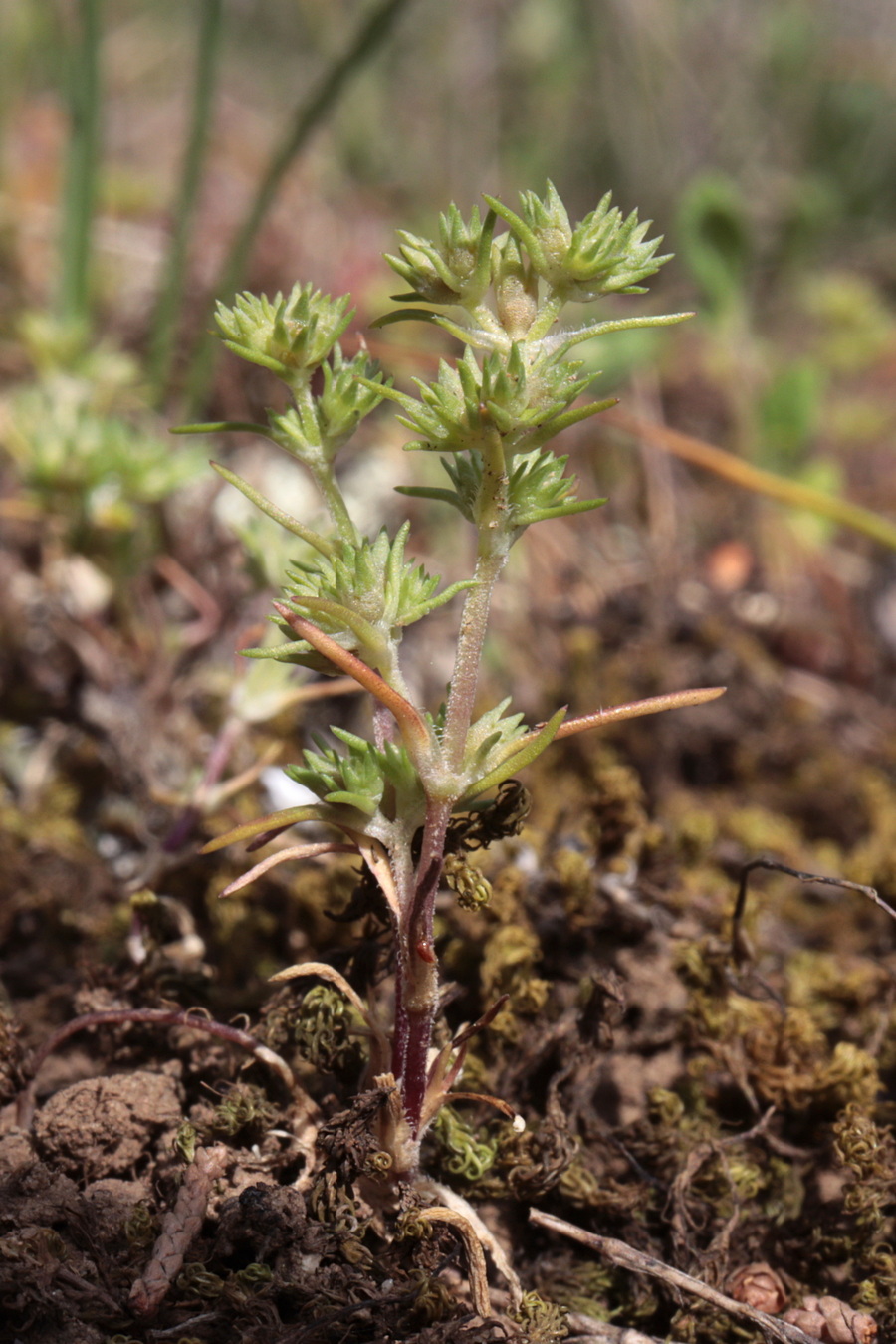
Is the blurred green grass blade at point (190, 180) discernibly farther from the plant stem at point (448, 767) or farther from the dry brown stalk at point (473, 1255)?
the dry brown stalk at point (473, 1255)

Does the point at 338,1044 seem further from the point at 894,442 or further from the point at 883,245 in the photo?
the point at 883,245

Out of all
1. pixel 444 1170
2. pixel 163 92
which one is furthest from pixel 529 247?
pixel 163 92

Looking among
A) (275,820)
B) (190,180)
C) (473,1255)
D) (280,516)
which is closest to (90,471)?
(190,180)

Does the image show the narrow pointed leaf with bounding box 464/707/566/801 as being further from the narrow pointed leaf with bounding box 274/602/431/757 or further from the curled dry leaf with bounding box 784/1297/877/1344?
the curled dry leaf with bounding box 784/1297/877/1344

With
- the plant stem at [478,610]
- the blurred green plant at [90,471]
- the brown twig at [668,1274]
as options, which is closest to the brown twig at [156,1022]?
the brown twig at [668,1274]

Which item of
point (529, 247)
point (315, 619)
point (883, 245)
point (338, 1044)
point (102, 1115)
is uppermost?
point (883, 245)

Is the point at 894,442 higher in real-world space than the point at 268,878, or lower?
higher

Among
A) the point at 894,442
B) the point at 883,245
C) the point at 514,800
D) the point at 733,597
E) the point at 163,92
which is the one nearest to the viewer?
the point at 514,800

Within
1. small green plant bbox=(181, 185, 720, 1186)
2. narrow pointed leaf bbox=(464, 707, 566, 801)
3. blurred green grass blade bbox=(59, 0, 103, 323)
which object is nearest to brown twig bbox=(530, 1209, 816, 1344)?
small green plant bbox=(181, 185, 720, 1186)
